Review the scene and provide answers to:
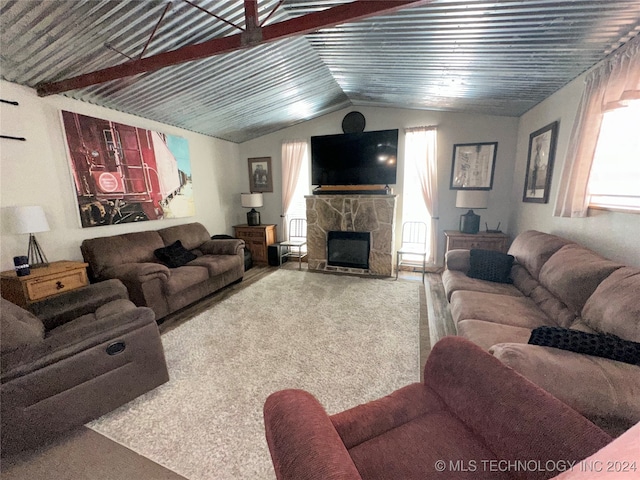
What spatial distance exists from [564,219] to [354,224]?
8.47 feet

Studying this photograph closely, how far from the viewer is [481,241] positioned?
3.70 meters

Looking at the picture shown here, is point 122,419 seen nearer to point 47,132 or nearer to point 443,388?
point 443,388

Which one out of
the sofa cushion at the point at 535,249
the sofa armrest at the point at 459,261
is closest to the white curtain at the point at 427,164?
the sofa armrest at the point at 459,261

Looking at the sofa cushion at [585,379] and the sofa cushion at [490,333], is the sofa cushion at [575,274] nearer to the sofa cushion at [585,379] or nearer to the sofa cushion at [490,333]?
the sofa cushion at [490,333]

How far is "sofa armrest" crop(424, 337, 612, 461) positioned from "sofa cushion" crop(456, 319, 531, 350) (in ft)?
1.77

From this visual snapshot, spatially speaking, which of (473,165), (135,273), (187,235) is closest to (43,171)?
(135,273)

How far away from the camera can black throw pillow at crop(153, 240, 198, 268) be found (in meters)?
3.33

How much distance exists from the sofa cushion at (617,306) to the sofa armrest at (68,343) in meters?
2.76

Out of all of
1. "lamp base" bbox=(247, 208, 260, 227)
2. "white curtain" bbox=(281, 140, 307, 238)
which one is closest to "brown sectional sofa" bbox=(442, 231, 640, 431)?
"white curtain" bbox=(281, 140, 307, 238)

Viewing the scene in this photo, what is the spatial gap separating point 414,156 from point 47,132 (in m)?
4.77

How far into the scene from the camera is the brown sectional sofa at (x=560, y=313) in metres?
0.98

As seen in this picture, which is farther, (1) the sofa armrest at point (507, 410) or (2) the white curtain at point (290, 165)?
(2) the white curtain at point (290, 165)

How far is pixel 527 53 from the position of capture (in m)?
2.13

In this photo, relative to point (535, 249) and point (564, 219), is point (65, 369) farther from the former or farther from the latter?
point (564, 219)
